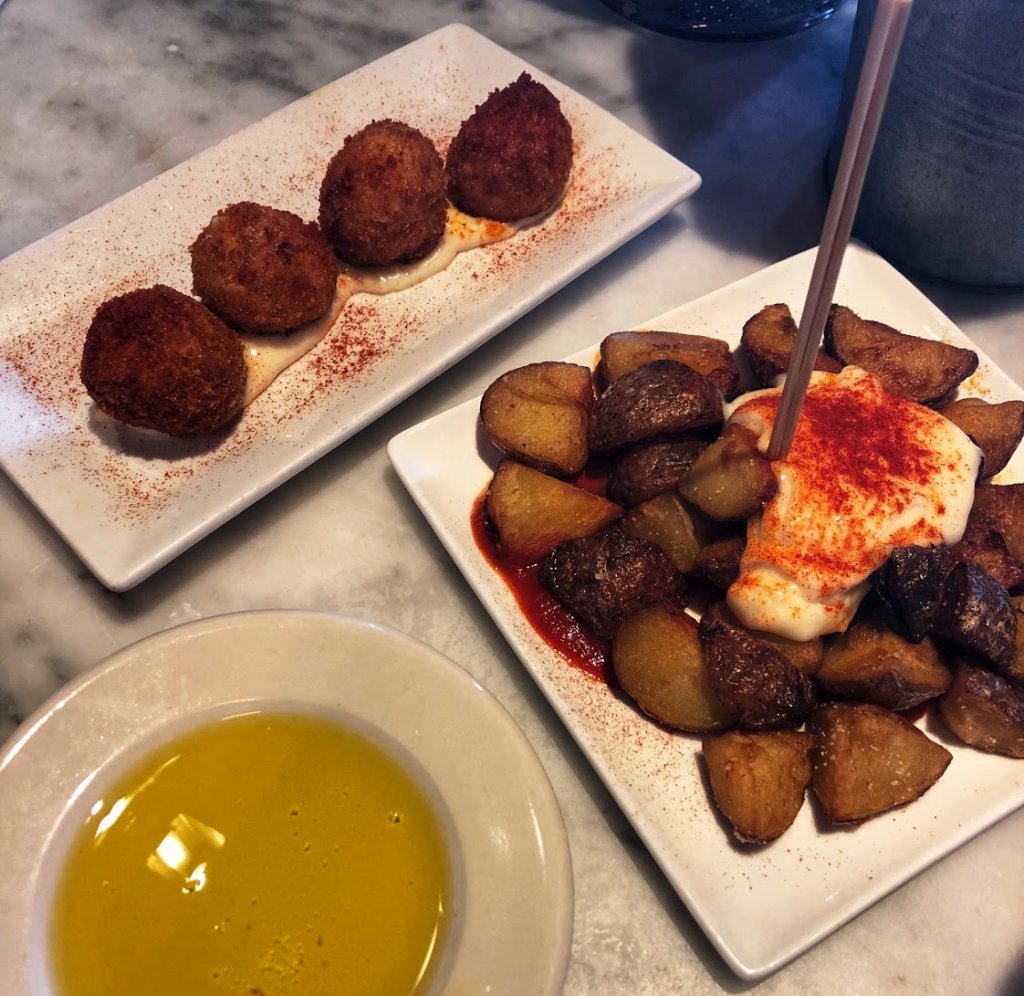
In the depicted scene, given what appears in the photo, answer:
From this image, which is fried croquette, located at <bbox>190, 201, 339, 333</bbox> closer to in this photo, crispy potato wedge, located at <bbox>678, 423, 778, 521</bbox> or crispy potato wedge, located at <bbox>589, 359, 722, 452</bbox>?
crispy potato wedge, located at <bbox>589, 359, 722, 452</bbox>

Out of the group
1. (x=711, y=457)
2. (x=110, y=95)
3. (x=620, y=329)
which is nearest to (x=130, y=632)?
(x=711, y=457)

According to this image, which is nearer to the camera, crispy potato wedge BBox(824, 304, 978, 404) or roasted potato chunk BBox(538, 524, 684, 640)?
roasted potato chunk BBox(538, 524, 684, 640)

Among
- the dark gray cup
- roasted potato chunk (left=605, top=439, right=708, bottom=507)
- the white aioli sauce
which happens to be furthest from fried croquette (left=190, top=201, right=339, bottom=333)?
the dark gray cup

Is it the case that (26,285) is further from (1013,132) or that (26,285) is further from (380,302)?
(1013,132)

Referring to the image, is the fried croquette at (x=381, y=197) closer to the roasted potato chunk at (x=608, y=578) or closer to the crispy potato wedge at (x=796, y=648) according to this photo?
the roasted potato chunk at (x=608, y=578)

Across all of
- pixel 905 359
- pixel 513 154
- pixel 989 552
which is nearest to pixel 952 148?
pixel 905 359

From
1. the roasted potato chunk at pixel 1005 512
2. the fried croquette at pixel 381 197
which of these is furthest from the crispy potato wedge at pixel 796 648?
the fried croquette at pixel 381 197
